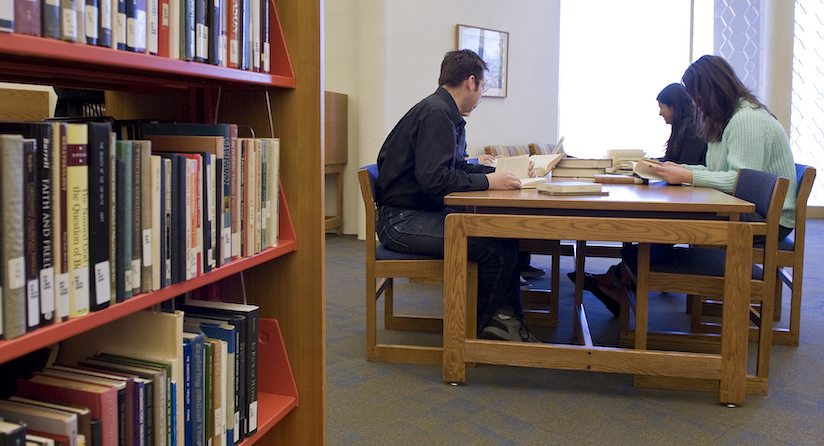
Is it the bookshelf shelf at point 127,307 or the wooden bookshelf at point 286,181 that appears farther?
the wooden bookshelf at point 286,181

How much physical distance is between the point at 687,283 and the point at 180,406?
1723mm

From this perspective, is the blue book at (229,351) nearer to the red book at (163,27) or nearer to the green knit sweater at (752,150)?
the red book at (163,27)

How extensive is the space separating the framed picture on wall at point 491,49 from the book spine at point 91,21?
5052mm

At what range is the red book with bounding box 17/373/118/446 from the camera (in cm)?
97

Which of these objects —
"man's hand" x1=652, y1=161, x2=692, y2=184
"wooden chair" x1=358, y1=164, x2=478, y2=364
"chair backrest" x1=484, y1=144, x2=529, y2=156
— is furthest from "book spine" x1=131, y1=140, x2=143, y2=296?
"chair backrest" x1=484, y1=144, x2=529, y2=156

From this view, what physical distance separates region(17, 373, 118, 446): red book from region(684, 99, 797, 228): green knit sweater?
2391 mm

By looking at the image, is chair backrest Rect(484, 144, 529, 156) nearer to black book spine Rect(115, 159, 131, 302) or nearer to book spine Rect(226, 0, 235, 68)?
book spine Rect(226, 0, 235, 68)

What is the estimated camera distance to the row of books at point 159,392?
95 cm

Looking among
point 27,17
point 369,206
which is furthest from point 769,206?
point 27,17

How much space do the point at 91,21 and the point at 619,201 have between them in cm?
163

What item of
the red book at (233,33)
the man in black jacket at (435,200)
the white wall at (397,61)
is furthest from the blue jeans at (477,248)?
the white wall at (397,61)

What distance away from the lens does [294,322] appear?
1.53 meters

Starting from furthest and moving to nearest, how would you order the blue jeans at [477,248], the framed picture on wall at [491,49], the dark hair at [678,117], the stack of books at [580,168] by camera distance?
1. the framed picture on wall at [491,49]
2. the dark hair at [678,117]
3. the stack of books at [580,168]
4. the blue jeans at [477,248]

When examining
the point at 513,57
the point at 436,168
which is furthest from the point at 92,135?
the point at 513,57
